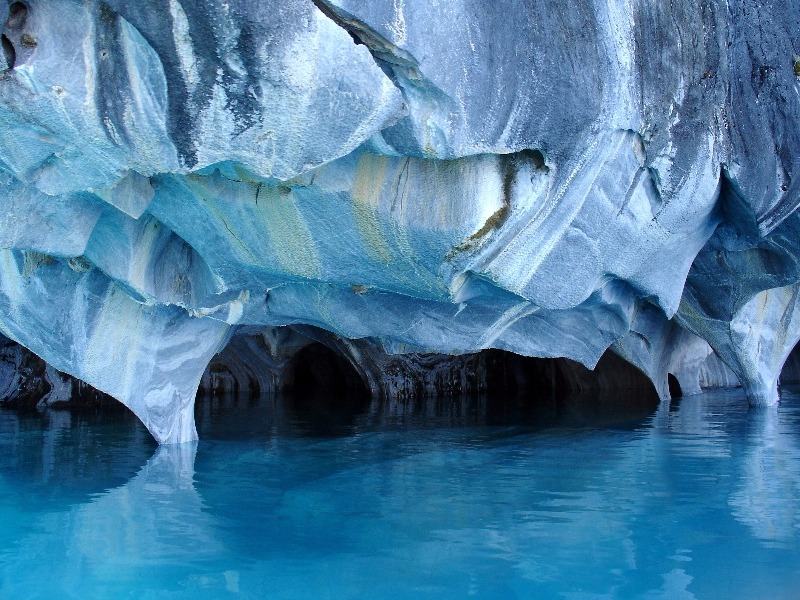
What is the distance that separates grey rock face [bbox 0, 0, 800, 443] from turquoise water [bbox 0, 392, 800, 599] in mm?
1259

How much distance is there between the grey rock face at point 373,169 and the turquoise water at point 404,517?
1.26m

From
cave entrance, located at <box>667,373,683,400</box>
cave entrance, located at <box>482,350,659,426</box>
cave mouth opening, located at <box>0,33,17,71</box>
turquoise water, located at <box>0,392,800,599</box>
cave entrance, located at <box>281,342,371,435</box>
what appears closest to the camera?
turquoise water, located at <box>0,392,800,599</box>

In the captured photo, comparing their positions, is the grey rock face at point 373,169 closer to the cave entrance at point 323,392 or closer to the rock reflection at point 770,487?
the rock reflection at point 770,487

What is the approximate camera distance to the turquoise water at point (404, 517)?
10.2 ft

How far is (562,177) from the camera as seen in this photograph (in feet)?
16.8

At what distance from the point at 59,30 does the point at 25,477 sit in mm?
3310

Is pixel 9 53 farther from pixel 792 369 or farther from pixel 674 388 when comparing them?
pixel 792 369

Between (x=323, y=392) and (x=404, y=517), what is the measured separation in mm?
14362

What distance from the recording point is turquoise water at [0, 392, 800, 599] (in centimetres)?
312

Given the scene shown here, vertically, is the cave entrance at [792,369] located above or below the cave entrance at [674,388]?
above

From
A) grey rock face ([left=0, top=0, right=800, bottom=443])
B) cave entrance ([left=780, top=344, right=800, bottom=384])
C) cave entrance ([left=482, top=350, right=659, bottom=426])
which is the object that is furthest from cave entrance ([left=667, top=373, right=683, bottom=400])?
grey rock face ([left=0, top=0, right=800, bottom=443])

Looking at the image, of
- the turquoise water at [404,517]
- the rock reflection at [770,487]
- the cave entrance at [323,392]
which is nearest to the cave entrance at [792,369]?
the cave entrance at [323,392]

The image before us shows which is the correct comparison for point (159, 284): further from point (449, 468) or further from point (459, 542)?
point (459, 542)

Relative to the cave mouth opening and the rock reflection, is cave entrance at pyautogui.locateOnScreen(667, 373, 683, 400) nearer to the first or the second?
the rock reflection
